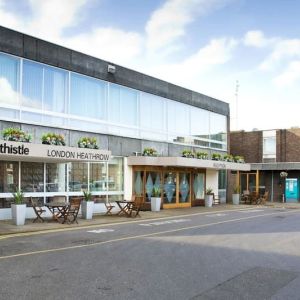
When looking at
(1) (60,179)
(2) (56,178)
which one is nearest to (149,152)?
(1) (60,179)

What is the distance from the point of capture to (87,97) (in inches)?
803

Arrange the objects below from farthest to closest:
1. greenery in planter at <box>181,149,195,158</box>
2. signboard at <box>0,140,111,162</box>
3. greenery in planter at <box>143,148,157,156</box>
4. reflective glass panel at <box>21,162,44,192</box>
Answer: greenery in planter at <box>181,149,195,158</box> < greenery in planter at <box>143,148,157,156</box> < reflective glass panel at <box>21,162,44,192</box> < signboard at <box>0,140,111,162</box>

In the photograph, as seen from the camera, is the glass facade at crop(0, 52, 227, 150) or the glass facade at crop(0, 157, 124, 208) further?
the glass facade at crop(0, 52, 227, 150)

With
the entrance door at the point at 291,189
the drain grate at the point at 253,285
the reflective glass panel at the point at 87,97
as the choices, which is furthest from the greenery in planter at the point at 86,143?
the entrance door at the point at 291,189

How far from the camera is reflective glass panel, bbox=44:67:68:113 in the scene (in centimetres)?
1847

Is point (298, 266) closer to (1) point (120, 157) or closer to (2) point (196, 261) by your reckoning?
(2) point (196, 261)

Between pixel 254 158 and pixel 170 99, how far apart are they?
16.0m

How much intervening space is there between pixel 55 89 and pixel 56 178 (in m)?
3.77

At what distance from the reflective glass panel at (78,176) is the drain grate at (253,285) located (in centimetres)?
1225

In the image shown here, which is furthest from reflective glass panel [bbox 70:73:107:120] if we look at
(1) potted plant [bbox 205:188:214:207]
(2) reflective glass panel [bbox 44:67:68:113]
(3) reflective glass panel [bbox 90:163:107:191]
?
(1) potted plant [bbox 205:188:214:207]

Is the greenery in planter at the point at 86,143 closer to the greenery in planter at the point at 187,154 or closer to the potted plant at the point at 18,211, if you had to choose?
the potted plant at the point at 18,211

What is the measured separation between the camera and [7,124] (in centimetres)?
1664

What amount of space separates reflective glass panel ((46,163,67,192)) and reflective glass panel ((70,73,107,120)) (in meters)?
2.60

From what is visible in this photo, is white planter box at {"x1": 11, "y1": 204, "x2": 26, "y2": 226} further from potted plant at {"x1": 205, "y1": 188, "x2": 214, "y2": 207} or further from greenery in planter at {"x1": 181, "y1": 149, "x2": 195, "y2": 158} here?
potted plant at {"x1": 205, "y1": 188, "x2": 214, "y2": 207}
